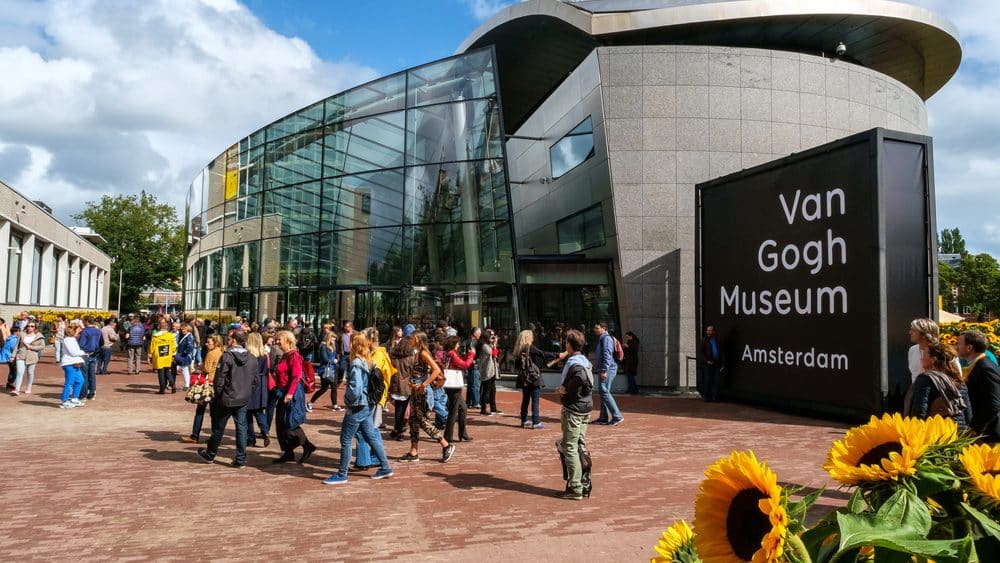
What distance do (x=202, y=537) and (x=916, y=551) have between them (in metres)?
5.82

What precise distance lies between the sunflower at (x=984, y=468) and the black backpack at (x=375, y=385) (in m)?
7.07

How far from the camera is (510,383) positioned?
18.4 meters

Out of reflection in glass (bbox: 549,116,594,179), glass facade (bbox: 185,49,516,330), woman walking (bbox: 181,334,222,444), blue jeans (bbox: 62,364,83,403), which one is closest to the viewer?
woman walking (bbox: 181,334,222,444)

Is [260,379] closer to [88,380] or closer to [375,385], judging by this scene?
[375,385]

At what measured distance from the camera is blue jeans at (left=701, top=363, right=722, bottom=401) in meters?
14.3

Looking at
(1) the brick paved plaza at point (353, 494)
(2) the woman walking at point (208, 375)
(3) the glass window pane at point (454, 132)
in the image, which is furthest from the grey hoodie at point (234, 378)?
(3) the glass window pane at point (454, 132)

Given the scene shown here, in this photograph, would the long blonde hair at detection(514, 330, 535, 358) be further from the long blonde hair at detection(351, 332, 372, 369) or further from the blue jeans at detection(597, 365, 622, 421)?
the long blonde hair at detection(351, 332, 372, 369)

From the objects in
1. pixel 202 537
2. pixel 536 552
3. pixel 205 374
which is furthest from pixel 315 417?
pixel 536 552

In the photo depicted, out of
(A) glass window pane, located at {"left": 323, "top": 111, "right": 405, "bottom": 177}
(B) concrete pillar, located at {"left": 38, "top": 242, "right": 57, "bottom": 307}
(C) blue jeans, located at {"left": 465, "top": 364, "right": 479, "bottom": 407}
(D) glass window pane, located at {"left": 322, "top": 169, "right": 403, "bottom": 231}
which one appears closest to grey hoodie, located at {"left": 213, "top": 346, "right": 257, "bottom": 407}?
(C) blue jeans, located at {"left": 465, "top": 364, "right": 479, "bottom": 407}

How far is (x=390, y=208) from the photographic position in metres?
20.5

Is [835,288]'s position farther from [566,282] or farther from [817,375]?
[566,282]

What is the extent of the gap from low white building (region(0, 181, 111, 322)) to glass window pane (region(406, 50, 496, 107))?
21.4 meters

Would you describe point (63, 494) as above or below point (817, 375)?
below

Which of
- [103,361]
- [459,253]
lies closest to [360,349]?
[459,253]
